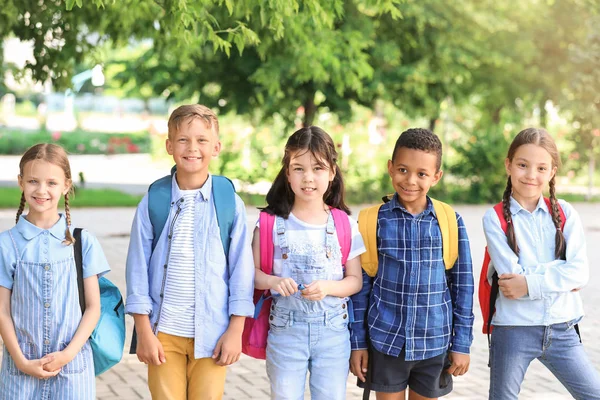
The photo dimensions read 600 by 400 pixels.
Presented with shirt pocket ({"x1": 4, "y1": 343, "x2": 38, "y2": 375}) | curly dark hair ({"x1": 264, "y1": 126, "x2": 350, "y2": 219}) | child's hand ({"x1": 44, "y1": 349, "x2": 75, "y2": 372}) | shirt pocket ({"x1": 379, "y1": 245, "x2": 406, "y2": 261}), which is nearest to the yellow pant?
child's hand ({"x1": 44, "y1": 349, "x2": 75, "y2": 372})

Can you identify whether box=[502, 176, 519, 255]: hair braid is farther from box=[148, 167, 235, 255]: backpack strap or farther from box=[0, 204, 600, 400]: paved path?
box=[0, 204, 600, 400]: paved path

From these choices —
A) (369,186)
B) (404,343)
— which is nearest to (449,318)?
(404,343)

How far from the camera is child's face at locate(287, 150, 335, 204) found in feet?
11.7

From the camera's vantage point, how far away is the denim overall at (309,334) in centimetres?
351

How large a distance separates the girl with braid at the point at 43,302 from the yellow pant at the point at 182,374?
27 cm

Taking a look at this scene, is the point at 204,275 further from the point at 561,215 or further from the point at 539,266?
the point at 561,215

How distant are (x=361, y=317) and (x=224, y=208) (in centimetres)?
73

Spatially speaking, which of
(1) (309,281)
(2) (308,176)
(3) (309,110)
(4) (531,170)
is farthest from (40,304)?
(3) (309,110)

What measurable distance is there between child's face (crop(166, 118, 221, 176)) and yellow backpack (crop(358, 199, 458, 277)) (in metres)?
0.72

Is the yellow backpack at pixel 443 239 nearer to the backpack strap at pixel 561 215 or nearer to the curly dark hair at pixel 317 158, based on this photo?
the curly dark hair at pixel 317 158

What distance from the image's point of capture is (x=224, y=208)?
11.6 feet

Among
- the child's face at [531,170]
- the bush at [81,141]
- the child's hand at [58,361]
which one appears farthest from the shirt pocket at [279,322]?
the bush at [81,141]

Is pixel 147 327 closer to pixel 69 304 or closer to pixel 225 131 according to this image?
pixel 69 304

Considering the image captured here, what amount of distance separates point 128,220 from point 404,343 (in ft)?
38.7
